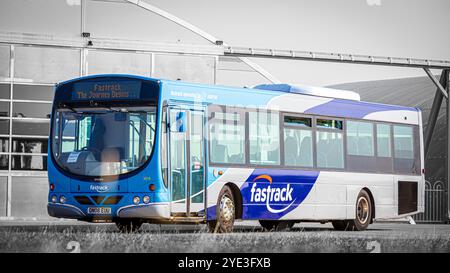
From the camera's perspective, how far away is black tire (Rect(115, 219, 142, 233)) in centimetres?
2128

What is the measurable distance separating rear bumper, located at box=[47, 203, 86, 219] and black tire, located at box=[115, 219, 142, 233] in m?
1.16

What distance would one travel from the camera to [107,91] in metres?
20.3

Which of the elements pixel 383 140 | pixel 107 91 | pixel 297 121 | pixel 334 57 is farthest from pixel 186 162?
pixel 334 57

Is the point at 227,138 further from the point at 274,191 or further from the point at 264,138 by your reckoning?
the point at 274,191

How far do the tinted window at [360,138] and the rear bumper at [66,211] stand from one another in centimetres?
737

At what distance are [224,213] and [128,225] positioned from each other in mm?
2046

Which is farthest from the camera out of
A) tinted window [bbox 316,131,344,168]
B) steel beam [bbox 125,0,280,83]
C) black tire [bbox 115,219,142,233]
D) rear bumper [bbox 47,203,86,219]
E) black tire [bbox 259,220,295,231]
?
steel beam [bbox 125,0,280,83]

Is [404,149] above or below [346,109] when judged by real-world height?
below

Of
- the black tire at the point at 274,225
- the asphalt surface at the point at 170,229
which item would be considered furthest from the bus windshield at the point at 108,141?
the black tire at the point at 274,225

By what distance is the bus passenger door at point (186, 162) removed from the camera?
65.7 feet

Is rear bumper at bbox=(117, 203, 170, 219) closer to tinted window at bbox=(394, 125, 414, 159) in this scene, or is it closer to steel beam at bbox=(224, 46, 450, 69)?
tinted window at bbox=(394, 125, 414, 159)

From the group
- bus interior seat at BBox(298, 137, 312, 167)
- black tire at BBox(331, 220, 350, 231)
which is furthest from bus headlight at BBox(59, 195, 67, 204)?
black tire at BBox(331, 220, 350, 231)
